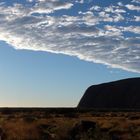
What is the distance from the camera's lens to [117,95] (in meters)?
158

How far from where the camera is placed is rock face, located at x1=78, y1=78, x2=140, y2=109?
154 meters

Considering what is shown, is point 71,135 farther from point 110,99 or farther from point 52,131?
point 110,99

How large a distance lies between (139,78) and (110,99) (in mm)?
13057

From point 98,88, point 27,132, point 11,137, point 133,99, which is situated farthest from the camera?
point 98,88

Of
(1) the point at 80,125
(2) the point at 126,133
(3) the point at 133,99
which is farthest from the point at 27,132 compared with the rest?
(3) the point at 133,99

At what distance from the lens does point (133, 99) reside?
154250 millimetres

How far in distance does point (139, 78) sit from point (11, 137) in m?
139

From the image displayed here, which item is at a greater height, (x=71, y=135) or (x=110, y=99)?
(x=71, y=135)

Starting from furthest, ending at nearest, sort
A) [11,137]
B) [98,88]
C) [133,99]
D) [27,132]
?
→ [98,88] → [133,99] → [27,132] → [11,137]

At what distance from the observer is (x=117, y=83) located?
161500 millimetres

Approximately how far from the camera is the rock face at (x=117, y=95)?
154m

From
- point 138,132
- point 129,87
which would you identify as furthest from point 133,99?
point 138,132

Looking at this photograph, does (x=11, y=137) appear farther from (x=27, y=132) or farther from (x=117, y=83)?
(x=117, y=83)

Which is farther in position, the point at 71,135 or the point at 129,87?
the point at 129,87
